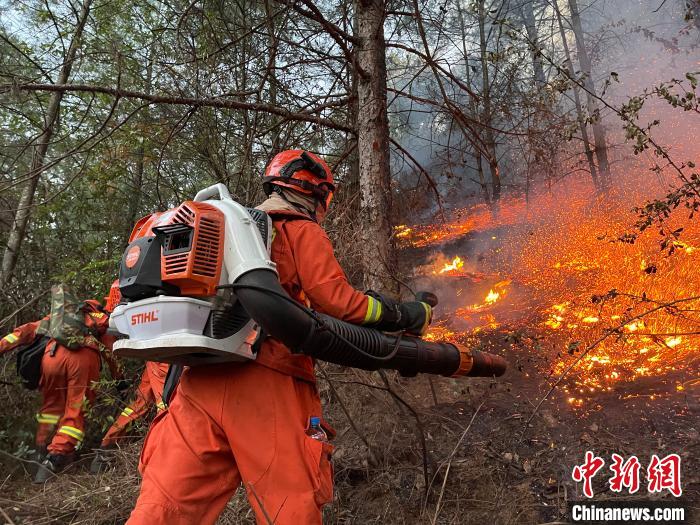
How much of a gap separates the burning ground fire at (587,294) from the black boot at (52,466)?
4.81m

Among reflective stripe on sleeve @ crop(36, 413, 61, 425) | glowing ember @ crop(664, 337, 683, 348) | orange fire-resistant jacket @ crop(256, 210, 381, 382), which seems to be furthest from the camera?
reflective stripe on sleeve @ crop(36, 413, 61, 425)

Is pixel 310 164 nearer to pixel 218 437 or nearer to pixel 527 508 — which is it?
pixel 218 437

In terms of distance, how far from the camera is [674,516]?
2750mm

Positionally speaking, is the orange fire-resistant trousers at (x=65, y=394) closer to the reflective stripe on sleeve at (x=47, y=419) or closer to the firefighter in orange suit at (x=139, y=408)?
the reflective stripe on sleeve at (x=47, y=419)

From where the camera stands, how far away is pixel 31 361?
504 cm

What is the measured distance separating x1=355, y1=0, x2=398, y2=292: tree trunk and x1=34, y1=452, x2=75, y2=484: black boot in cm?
371

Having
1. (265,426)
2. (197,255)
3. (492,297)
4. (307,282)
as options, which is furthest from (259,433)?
(492,297)

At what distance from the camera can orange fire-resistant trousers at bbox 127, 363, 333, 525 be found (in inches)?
70.4

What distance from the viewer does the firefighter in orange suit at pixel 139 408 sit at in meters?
4.47

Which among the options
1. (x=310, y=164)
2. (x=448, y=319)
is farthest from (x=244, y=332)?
(x=448, y=319)

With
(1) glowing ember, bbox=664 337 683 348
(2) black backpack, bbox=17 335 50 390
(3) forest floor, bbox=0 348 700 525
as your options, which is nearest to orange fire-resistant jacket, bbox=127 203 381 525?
(3) forest floor, bbox=0 348 700 525

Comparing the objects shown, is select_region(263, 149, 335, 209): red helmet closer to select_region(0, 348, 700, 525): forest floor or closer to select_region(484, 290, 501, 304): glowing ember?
select_region(0, 348, 700, 525): forest floor

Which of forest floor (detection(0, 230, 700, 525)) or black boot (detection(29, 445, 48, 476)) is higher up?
forest floor (detection(0, 230, 700, 525))

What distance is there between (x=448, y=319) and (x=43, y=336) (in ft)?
18.4
